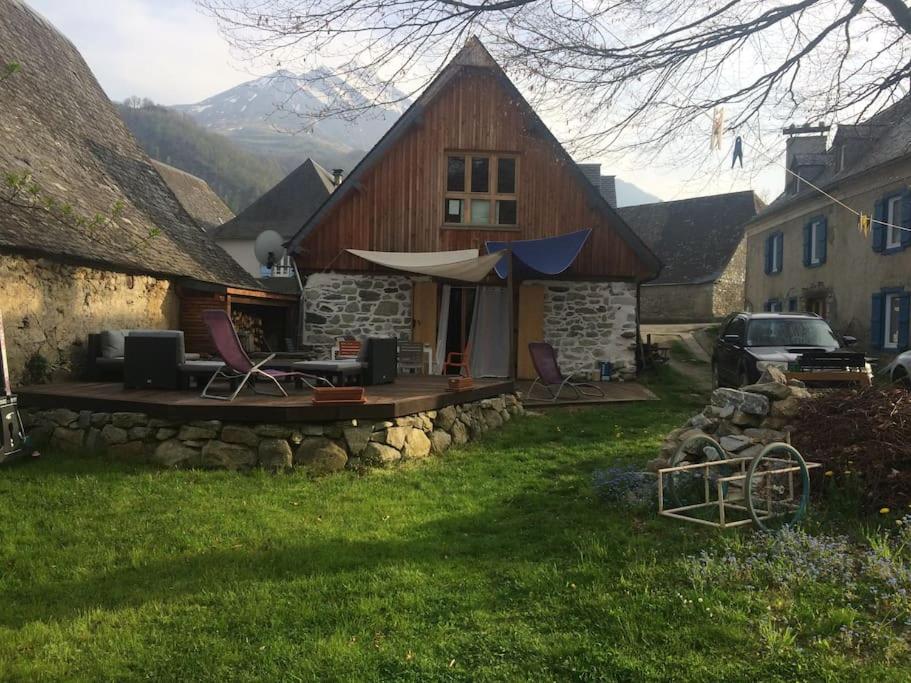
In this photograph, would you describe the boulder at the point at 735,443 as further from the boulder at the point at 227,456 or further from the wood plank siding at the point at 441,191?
the wood plank siding at the point at 441,191

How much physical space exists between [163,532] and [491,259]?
6.00 m

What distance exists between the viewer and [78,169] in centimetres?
1009

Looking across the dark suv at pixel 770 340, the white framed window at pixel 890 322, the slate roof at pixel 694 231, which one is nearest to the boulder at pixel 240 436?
the dark suv at pixel 770 340

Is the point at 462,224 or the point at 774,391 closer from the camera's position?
the point at 774,391

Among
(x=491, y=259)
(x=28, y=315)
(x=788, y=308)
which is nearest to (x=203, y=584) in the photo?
(x=28, y=315)

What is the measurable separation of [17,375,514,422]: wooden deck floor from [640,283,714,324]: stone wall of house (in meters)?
21.8

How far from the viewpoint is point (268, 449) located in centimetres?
582

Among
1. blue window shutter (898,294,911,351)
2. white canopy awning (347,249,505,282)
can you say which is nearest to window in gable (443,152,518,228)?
white canopy awning (347,249,505,282)

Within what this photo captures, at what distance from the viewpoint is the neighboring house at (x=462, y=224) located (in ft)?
38.8

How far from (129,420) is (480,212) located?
25.6ft

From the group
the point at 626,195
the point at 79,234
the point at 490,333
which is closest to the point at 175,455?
the point at 79,234

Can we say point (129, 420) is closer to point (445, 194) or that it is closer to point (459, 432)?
point (459, 432)

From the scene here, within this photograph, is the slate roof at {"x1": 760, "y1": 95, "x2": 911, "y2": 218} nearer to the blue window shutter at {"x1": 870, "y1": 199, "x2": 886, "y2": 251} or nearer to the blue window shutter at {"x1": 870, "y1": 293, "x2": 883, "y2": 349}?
the blue window shutter at {"x1": 870, "y1": 199, "x2": 886, "y2": 251}

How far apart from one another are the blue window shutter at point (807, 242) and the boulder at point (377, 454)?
56.8 ft
